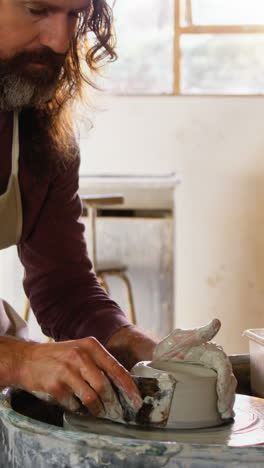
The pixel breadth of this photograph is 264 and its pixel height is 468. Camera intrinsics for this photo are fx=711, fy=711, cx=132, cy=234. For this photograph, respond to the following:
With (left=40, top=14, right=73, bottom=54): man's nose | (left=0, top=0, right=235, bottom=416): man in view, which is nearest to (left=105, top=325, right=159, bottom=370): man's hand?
(left=0, top=0, right=235, bottom=416): man

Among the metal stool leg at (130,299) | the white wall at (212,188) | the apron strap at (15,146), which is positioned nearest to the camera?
the apron strap at (15,146)

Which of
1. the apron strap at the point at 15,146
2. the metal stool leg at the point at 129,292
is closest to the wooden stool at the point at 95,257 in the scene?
the metal stool leg at the point at 129,292

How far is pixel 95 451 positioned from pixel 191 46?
310cm

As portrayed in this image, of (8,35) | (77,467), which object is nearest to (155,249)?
(8,35)

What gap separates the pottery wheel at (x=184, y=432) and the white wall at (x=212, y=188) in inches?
102

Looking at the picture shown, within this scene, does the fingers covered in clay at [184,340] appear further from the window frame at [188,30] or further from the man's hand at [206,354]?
the window frame at [188,30]

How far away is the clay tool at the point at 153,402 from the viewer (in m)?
0.91

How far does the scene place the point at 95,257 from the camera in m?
3.12

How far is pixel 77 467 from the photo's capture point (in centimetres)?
75

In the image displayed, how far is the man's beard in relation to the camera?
1.34 m

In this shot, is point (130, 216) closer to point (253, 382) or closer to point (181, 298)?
point (181, 298)

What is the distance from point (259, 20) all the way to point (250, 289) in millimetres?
1336

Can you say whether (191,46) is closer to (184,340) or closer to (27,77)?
(27,77)

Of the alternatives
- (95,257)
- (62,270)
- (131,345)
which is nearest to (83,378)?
(131,345)
